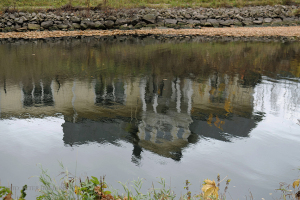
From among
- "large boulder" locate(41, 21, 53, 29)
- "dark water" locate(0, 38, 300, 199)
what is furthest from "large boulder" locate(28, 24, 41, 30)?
"dark water" locate(0, 38, 300, 199)

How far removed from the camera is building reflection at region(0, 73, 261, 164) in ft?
15.1

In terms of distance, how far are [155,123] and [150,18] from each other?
21.4 meters

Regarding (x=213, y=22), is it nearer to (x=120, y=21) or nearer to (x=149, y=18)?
(x=149, y=18)

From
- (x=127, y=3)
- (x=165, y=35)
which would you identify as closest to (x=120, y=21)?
(x=165, y=35)

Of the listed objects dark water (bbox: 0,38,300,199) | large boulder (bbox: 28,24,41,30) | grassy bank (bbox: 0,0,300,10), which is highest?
grassy bank (bbox: 0,0,300,10)

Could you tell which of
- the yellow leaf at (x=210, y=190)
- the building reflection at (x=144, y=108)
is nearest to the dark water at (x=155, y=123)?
the building reflection at (x=144, y=108)

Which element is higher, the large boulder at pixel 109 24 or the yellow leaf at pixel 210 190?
the large boulder at pixel 109 24

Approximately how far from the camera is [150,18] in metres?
25.3

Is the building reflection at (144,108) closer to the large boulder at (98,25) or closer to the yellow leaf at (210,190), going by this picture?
the yellow leaf at (210,190)

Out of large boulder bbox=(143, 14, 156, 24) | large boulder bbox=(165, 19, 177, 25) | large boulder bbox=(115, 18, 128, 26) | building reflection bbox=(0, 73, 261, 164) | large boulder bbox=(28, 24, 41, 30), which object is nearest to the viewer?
building reflection bbox=(0, 73, 261, 164)

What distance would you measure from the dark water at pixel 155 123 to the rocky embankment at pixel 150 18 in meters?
14.6

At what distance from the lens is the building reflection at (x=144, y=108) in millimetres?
4609

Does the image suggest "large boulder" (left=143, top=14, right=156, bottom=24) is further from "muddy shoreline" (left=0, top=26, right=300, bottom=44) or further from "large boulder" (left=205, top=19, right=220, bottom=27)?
"large boulder" (left=205, top=19, right=220, bottom=27)

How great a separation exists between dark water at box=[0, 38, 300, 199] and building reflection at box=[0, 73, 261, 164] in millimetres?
19
